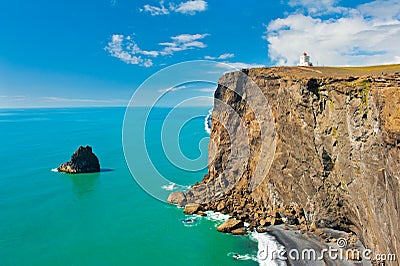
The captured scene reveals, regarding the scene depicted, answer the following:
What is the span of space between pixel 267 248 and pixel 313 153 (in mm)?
12961

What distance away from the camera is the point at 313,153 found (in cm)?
3859

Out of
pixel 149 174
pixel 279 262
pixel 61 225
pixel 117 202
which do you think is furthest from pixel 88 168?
pixel 279 262

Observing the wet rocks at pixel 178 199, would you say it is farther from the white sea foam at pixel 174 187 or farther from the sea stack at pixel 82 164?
the sea stack at pixel 82 164

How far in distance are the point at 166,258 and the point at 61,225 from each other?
18.8 m

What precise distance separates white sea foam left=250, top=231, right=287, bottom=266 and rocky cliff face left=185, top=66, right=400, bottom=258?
10.8 ft

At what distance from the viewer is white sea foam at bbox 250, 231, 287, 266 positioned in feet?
105

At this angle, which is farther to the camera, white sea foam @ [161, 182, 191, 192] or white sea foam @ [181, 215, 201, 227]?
white sea foam @ [161, 182, 191, 192]

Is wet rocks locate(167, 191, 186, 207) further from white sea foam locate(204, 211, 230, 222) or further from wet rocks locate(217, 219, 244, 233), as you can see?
wet rocks locate(217, 219, 244, 233)

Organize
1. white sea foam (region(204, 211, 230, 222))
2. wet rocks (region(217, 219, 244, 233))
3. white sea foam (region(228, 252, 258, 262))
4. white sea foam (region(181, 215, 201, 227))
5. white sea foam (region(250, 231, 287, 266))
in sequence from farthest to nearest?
white sea foam (region(204, 211, 230, 222)), white sea foam (region(181, 215, 201, 227)), wet rocks (region(217, 219, 244, 233)), white sea foam (region(228, 252, 258, 262)), white sea foam (region(250, 231, 287, 266))

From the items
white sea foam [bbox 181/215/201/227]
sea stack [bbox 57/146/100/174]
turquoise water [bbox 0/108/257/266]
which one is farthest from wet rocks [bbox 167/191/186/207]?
sea stack [bbox 57/146/100/174]

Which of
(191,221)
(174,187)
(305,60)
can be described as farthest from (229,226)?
(305,60)

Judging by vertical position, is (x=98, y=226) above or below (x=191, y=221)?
below

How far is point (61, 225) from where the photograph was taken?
4428 centimetres

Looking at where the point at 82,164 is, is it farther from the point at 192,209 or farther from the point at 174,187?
the point at 192,209
